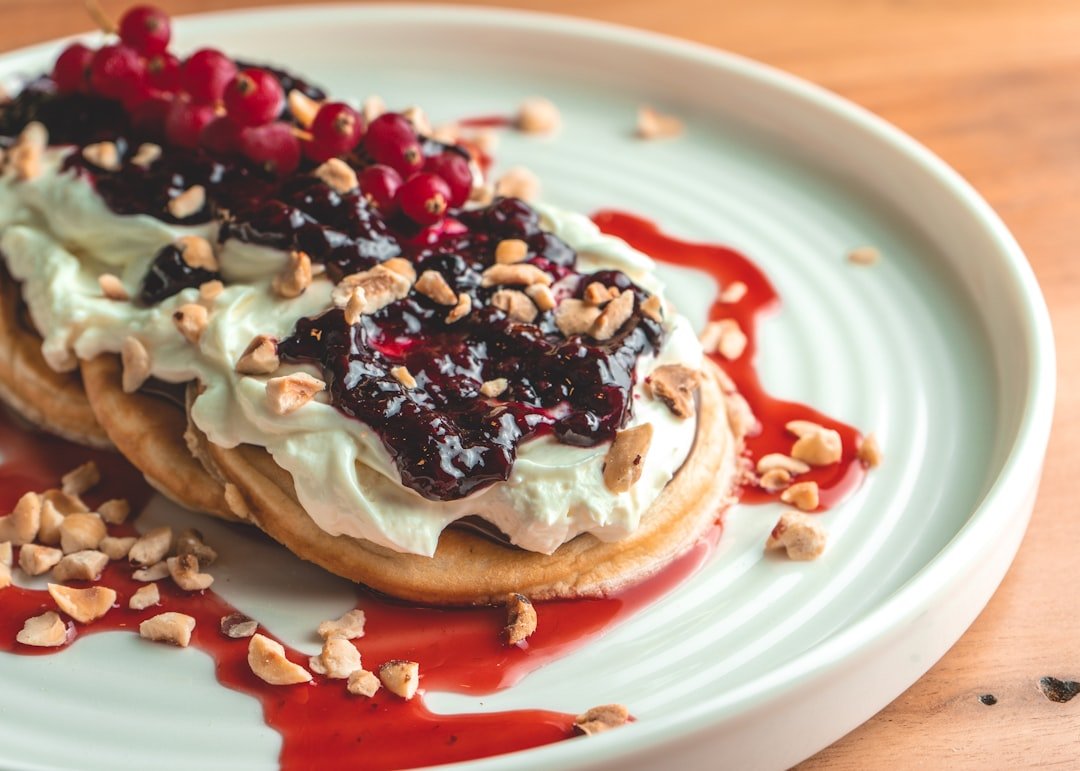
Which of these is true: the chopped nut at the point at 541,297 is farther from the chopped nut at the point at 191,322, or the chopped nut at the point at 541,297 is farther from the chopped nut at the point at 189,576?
the chopped nut at the point at 189,576

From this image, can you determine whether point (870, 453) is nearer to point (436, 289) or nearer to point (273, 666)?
point (436, 289)

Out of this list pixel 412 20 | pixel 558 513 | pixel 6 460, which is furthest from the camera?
pixel 412 20

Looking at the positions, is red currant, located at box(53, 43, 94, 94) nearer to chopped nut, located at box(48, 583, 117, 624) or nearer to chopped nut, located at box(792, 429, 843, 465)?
chopped nut, located at box(48, 583, 117, 624)

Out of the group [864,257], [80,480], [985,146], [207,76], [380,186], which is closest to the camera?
[80,480]

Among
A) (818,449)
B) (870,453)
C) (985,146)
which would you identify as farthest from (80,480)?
(985,146)

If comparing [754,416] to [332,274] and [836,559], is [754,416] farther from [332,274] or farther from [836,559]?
[332,274]

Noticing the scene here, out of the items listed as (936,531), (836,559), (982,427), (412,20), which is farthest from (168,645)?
(412,20)
